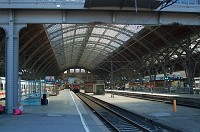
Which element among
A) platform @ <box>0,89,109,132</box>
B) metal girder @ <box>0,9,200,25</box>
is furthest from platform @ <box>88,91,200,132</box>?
metal girder @ <box>0,9,200,25</box>

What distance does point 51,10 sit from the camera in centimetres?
2623

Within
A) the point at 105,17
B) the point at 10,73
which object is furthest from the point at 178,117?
the point at 10,73

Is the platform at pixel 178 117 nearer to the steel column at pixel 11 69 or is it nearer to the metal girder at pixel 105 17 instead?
the metal girder at pixel 105 17

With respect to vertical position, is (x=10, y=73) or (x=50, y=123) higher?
(x=10, y=73)

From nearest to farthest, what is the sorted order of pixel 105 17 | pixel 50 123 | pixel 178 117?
1. pixel 50 123
2. pixel 178 117
3. pixel 105 17

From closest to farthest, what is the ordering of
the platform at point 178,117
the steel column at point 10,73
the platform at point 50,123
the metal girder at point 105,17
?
the platform at point 50,123, the platform at point 178,117, the steel column at point 10,73, the metal girder at point 105,17

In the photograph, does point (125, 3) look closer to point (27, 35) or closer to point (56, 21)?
point (56, 21)

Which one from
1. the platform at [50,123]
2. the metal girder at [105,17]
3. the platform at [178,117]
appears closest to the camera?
the platform at [50,123]

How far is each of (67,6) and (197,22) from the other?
34.2ft

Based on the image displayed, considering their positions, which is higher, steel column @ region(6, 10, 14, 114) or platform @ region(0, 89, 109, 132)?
steel column @ region(6, 10, 14, 114)

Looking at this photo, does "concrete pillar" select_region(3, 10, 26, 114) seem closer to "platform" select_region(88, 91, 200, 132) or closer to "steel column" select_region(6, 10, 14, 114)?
"steel column" select_region(6, 10, 14, 114)

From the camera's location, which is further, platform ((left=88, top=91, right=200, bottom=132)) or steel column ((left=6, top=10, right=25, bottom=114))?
steel column ((left=6, top=10, right=25, bottom=114))

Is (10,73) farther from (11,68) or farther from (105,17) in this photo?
(105,17)

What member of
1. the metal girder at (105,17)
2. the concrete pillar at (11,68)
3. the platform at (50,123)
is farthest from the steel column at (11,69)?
the platform at (50,123)
